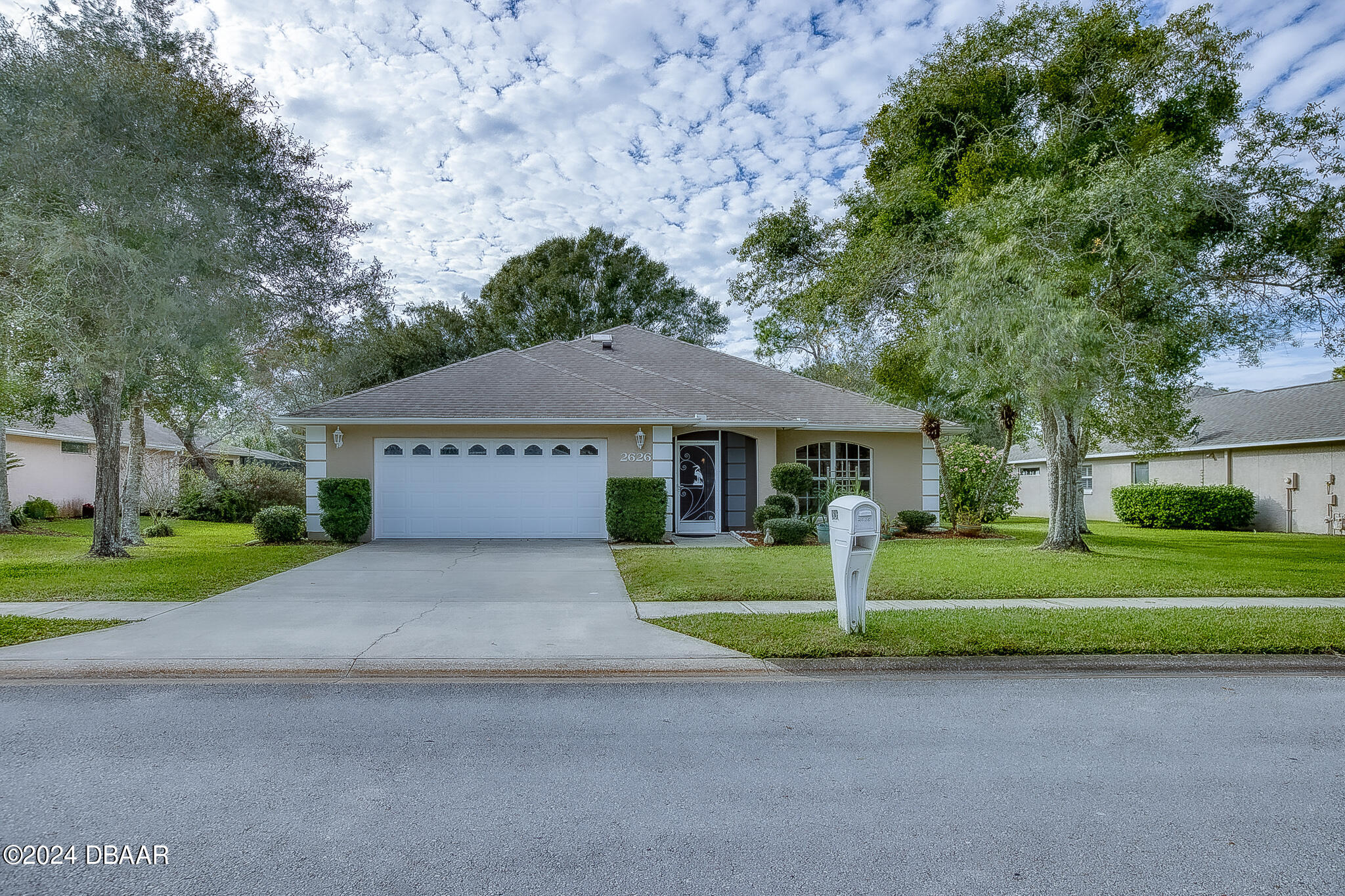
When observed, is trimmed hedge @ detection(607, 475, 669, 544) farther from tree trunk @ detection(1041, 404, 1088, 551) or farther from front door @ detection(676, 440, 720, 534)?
tree trunk @ detection(1041, 404, 1088, 551)

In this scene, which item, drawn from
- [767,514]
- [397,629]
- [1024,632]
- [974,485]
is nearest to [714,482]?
[767,514]

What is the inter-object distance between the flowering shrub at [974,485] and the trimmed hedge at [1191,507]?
618 centimetres

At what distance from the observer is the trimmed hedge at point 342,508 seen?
14352 millimetres

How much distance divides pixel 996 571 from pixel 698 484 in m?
7.45

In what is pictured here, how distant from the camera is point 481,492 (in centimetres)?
1559

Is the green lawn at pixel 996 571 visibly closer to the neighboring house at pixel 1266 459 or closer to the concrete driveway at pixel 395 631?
the concrete driveway at pixel 395 631

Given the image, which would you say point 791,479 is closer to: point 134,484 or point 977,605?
point 977,605

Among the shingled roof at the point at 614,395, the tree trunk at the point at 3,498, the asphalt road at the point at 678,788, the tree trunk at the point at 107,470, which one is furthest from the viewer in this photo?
the tree trunk at the point at 3,498

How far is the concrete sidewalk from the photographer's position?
8117mm

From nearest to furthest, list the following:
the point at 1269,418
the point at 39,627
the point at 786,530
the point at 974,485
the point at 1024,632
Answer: the point at 1024,632
the point at 39,627
the point at 786,530
the point at 974,485
the point at 1269,418

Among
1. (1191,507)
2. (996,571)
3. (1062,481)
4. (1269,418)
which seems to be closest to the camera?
(996,571)

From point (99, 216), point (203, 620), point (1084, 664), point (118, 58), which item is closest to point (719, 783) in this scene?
point (1084, 664)

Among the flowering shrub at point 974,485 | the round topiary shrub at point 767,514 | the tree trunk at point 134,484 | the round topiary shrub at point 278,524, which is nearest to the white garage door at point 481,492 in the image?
the round topiary shrub at point 278,524

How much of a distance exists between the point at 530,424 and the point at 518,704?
1073cm
